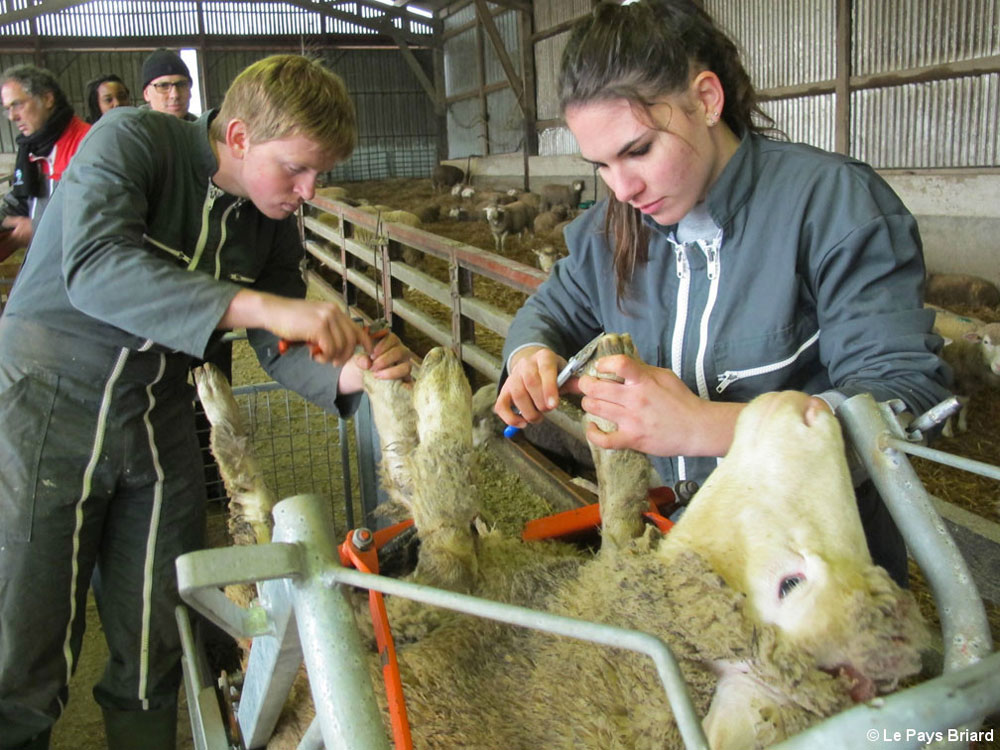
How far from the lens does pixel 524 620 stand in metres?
0.71

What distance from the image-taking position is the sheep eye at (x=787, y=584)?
1097mm

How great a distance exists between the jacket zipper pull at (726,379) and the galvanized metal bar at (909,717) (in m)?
0.90

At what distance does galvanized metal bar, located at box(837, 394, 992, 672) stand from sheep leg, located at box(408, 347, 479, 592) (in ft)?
2.81

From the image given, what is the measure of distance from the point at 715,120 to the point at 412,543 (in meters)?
1.06

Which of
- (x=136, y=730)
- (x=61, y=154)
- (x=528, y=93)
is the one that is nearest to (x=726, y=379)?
(x=136, y=730)

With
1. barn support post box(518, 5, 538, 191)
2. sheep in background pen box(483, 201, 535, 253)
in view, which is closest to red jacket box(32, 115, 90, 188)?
sheep in background pen box(483, 201, 535, 253)

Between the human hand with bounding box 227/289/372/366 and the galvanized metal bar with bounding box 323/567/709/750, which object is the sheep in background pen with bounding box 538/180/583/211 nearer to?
the human hand with bounding box 227/289/372/366

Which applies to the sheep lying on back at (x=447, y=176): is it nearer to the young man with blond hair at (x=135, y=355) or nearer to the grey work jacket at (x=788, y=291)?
the young man with blond hair at (x=135, y=355)

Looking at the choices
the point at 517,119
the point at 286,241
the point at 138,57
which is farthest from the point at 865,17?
the point at 138,57

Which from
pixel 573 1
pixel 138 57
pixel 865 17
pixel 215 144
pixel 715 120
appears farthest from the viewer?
pixel 138 57

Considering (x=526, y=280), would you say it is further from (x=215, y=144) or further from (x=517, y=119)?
(x=517, y=119)

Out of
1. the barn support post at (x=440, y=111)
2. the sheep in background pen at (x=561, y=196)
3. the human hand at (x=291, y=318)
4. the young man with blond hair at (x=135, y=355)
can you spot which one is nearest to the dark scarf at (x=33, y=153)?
the young man with blond hair at (x=135, y=355)

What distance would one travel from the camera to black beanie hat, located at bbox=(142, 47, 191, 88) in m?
4.03

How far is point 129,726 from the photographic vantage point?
234 cm
